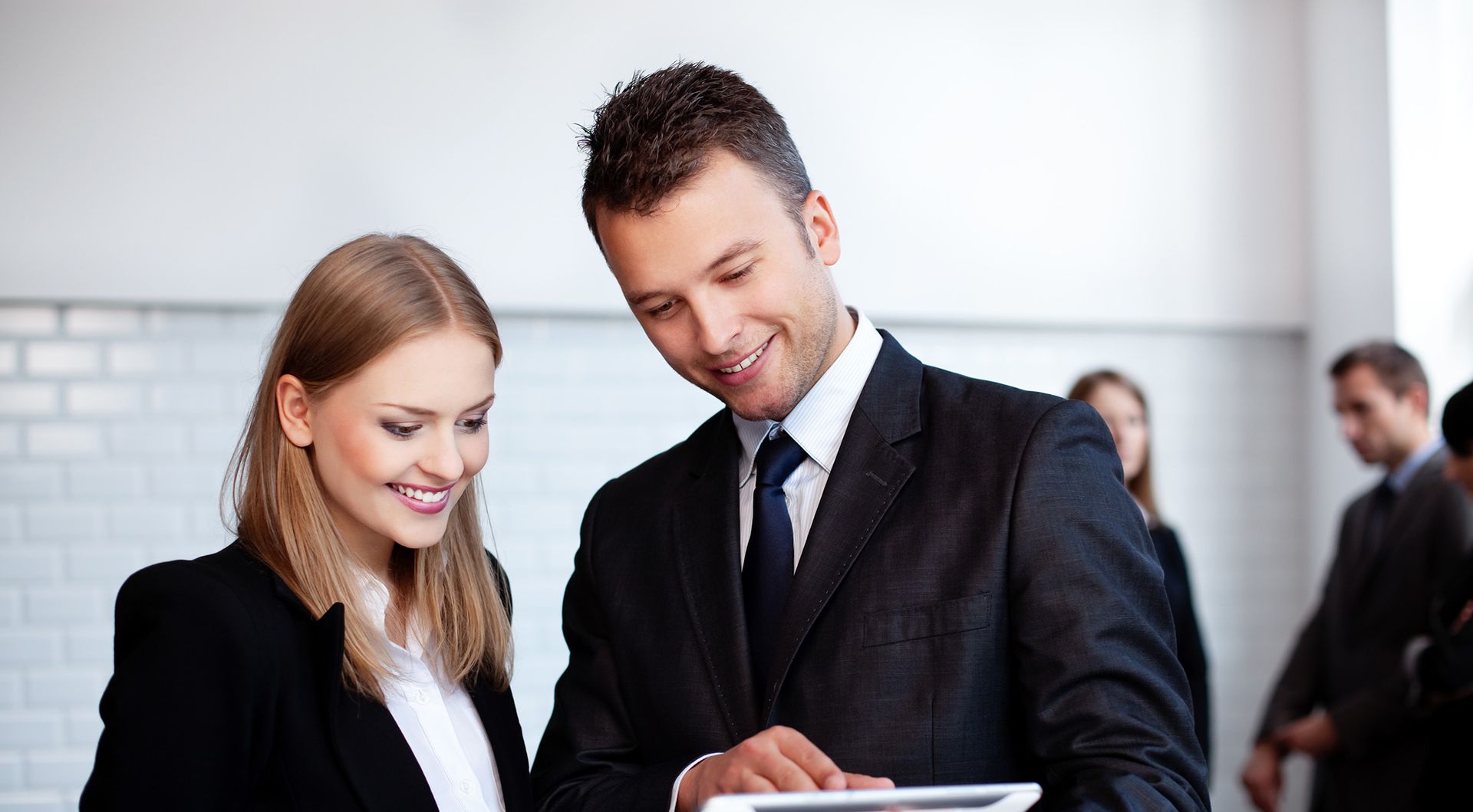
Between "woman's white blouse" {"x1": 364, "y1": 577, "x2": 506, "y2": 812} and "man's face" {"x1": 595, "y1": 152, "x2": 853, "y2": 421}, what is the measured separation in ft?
1.75

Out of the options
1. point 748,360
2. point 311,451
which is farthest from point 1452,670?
point 311,451

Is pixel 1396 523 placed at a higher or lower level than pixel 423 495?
lower

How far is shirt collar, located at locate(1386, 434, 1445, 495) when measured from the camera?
3898mm

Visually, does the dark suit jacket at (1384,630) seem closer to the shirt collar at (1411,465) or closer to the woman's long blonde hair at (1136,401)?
the shirt collar at (1411,465)

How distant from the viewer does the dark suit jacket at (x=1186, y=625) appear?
3.78 meters

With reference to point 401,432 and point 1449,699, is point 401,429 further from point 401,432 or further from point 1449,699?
point 1449,699

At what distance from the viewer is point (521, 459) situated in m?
4.25

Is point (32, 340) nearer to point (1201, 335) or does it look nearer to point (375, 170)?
point (375, 170)

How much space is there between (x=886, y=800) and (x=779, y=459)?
2.27ft

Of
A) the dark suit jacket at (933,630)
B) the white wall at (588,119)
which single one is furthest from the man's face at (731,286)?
the white wall at (588,119)

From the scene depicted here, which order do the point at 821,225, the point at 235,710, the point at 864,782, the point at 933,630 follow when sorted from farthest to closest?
1. the point at 821,225
2. the point at 933,630
3. the point at 235,710
4. the point at 864,782

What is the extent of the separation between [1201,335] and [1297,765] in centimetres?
A: 158

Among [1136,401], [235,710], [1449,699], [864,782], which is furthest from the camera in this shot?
[1136,401]

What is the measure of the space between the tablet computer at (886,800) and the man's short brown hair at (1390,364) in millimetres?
3251
